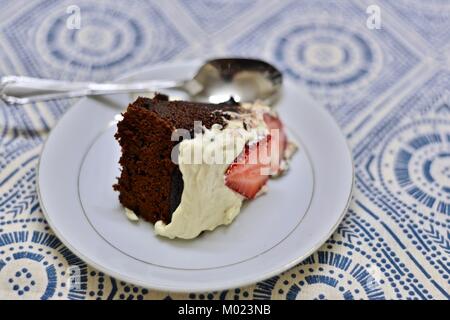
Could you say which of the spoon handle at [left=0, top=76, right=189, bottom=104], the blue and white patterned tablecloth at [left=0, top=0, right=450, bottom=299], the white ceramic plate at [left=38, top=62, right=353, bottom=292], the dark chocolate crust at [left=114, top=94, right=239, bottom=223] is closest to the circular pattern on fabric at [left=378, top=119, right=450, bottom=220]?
the blue and white patterned tablecloth at [left=0, top=0, right=450, bottom=299]

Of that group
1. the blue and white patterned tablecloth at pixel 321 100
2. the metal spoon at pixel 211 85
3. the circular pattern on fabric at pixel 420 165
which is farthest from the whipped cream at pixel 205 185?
the circular pattern on fabric at pixel 420 165

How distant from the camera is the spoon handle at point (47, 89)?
158 centimetres

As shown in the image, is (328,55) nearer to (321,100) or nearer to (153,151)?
(321,100)

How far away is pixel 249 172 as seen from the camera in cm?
135

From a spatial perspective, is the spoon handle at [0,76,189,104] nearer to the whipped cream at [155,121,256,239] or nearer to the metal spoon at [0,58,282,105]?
the metal spoon at [0,58,282,105]

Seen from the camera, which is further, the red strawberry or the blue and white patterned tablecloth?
the red strawberry

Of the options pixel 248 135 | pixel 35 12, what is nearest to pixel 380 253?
pixel 248 135

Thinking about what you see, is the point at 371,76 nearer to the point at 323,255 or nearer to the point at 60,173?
the point at 323,255

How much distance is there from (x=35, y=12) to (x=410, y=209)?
5.06ft

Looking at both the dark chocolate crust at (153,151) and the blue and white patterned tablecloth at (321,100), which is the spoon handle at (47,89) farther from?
the dark chocolate crust at (153,151)

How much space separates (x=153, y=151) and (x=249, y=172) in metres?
0.25

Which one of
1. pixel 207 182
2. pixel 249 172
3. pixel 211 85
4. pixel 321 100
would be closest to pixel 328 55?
pixel 321 100

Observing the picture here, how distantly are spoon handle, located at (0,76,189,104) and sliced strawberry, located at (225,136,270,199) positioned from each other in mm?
445

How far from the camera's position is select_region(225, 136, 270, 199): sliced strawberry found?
130 centimetres
